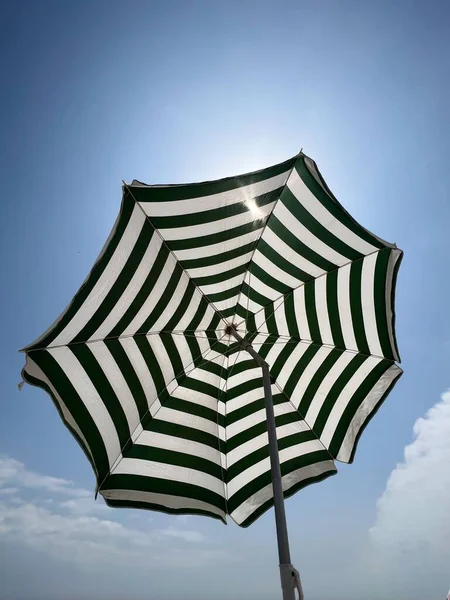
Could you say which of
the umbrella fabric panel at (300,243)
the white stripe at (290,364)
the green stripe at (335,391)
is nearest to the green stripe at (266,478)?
the green stripe at (335,391)

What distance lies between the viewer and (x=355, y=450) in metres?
4.62

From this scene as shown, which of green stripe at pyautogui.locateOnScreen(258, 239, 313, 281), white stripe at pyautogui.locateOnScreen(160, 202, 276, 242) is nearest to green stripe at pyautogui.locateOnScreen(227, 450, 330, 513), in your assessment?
green stripe at pyautogui.locateOnScreen(258, 239, 313, 281)

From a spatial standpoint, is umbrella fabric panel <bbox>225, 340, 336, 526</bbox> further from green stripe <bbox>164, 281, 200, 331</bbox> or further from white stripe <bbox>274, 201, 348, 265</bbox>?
white stripe <bbox>274, 201, 348, 265</bbox>

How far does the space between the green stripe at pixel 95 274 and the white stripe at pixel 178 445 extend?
1.45 metres

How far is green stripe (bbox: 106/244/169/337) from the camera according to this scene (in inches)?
162

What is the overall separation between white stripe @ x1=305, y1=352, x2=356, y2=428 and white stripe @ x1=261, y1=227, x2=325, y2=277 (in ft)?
3.32

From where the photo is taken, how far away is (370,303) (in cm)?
454

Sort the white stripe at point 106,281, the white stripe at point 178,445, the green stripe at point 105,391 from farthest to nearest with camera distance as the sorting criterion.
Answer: the white stripe at point 178,445, the green stripe at point 105,391, the white stripe at point 106,281

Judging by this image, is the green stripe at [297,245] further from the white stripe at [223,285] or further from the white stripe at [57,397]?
the white stripe at [57,397]

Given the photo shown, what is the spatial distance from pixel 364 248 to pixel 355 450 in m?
2.16

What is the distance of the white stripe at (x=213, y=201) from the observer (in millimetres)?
3750

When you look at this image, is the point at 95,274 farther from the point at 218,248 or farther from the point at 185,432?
the point at 185,432

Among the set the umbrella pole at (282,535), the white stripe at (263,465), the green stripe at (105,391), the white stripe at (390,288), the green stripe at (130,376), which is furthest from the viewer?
the white stripe at (263,465)

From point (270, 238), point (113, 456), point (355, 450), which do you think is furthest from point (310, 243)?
point (113, 456)
